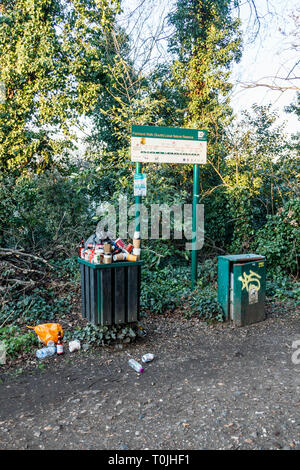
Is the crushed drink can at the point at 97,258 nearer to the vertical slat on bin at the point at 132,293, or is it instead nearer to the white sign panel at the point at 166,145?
the vertical slat on bin at the point at 132,293

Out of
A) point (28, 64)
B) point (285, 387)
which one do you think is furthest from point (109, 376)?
point (28, 64)

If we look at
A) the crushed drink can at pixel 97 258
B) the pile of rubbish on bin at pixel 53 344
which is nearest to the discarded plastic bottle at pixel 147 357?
the pile of rubbish on bin at pixel 53 344

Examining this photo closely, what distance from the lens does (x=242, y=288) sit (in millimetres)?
4895

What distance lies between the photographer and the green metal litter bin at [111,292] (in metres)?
4.01

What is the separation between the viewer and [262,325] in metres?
5.05

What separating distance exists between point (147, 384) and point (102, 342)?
96 centimetres

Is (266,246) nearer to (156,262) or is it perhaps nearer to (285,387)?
(156,262)

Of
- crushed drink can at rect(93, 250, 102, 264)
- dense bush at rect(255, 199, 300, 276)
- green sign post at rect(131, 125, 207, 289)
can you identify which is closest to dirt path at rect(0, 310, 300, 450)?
crushed drink can at rect(93, 250, 102, 264)

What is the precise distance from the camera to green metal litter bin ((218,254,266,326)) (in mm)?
4895

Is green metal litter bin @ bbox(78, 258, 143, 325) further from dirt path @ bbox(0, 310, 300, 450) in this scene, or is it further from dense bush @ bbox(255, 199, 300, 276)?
dense bush @ bbox(255, 199, 300, 276)

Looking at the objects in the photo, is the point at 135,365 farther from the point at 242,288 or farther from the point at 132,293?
the point at 242,288

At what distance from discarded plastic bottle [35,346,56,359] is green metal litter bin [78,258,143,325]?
0.54 m

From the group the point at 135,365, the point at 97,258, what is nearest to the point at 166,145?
the point at 97,258

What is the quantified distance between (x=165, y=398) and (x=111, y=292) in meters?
1.29
